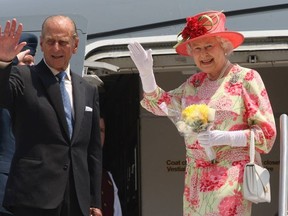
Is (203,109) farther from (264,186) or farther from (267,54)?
(267,54)

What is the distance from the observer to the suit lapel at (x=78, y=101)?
3350mm

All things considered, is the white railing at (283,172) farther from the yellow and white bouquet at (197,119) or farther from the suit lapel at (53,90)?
the suit lapel at (53,90)

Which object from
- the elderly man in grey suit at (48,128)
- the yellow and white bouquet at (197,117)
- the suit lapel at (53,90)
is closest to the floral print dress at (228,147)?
the yellow and white bouquet at (197,117)

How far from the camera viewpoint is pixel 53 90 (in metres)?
3.32

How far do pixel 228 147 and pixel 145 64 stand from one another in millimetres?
581

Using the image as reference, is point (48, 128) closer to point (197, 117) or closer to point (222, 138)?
point (197, 117)

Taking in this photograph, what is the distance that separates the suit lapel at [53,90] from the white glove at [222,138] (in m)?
0.63

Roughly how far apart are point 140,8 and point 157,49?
43 cm

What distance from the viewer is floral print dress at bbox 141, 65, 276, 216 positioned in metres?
3.30

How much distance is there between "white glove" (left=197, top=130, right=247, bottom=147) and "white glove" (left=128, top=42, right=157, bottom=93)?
1.39 feet

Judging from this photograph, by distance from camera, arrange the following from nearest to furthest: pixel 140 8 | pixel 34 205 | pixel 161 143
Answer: pixel 34 205 < pixel 140 8 < pixel 161 143

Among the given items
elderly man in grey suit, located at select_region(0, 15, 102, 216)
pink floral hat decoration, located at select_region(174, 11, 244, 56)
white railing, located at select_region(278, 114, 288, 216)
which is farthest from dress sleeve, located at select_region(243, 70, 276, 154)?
elderly man in grey suit, located at select_region(0, 15, 102, 216)

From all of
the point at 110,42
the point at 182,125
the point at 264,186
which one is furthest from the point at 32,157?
the point at 110,42

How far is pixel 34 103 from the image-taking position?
10.8 feet
